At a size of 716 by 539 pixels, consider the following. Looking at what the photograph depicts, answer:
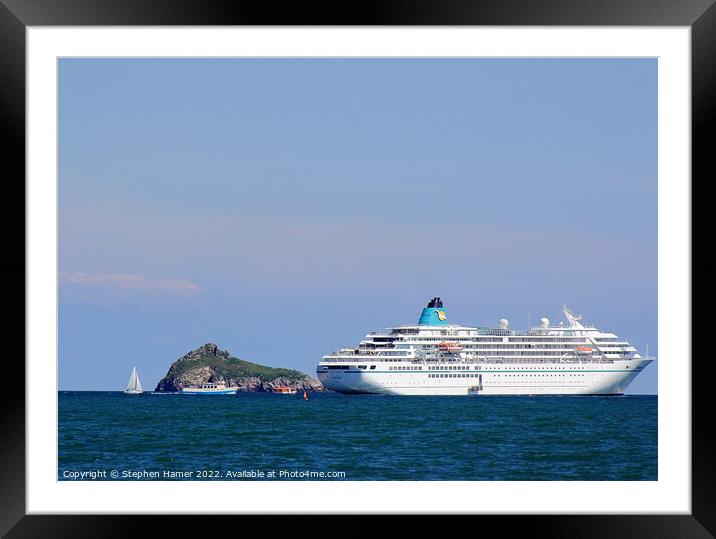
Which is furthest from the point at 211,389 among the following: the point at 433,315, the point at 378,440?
the point at 378,440

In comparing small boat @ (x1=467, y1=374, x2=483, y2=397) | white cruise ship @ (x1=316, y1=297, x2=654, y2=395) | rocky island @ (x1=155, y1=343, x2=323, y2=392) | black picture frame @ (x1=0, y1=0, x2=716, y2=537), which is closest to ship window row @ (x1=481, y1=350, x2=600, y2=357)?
white cruise ship @ (x1=316, y1=297, x2=654, y2=395)

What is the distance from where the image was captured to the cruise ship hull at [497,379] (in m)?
31.2

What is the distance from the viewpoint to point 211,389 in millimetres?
43469

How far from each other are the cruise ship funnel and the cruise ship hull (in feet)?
9.84

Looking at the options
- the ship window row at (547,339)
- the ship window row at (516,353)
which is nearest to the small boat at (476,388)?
the ship window row at (516,353)

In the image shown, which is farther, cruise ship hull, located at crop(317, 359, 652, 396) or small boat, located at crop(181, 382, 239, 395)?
small boat, located at crop(181, 382, 239, 395)

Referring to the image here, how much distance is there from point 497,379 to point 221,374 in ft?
52.3

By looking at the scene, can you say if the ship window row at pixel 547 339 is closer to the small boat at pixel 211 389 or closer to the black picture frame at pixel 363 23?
the small boat at pixel 211 389

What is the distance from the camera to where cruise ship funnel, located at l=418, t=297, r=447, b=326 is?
34.6 metres

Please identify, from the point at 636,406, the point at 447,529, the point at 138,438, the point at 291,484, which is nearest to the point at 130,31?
the point at 291,484

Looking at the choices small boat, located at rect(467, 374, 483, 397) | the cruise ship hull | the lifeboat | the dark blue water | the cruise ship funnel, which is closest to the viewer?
the dark blue water

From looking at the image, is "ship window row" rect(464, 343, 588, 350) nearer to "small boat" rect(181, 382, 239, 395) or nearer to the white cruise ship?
the white cruise ship

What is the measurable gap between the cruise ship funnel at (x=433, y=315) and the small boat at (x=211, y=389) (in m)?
11.6

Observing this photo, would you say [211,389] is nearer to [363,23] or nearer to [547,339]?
[547,339]
